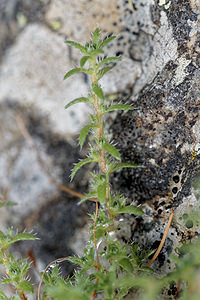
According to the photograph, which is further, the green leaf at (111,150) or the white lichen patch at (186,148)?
the white lichen patch at (186,148)

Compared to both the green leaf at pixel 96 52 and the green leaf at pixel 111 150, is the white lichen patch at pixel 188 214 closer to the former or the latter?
the green leaf at pixel 111 150

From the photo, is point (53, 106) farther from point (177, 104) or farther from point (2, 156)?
point (177, 104)

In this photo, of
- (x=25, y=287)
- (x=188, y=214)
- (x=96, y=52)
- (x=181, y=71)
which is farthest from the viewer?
(x=181, y=71)

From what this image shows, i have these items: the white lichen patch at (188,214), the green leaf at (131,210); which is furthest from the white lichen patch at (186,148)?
the green leaf at (131,210)

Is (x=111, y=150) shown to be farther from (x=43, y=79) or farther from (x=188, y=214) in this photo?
(x=43, y=79)

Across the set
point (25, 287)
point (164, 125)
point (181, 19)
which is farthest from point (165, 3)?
point (25, 287)

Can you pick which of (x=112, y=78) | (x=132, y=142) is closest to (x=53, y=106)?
(x=112, y=78)

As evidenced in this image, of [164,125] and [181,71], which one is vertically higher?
[181,71]

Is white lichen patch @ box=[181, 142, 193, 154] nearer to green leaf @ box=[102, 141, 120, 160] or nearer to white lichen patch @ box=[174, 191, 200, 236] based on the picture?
white lichen patch @ box=[174, 191, 200, 236]
